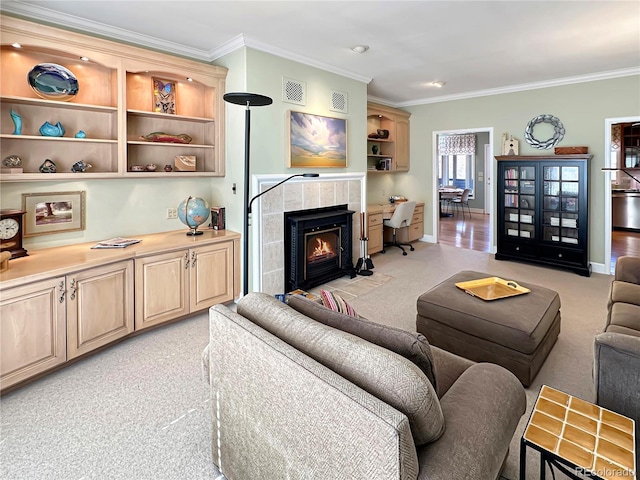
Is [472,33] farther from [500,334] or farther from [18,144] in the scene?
[18,144]

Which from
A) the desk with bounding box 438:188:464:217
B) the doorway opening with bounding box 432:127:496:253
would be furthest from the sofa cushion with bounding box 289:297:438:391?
the desk with bounding box 438:188:464:217

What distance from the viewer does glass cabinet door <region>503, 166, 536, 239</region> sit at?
5480mm

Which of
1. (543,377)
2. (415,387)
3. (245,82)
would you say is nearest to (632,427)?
(415,387)

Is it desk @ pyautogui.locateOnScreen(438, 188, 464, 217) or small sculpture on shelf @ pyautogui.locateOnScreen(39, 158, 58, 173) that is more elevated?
desk @ pyautogui.locateOnScreen(438, 188, 464, 217)

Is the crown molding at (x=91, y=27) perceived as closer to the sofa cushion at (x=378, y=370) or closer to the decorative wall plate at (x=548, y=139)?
the sofa cushion at (x=378, y=370)

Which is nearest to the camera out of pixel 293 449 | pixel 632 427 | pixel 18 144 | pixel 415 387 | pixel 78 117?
pixel 415 387

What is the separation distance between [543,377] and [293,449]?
2139 millimetres

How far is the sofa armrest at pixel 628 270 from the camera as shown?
3129mm

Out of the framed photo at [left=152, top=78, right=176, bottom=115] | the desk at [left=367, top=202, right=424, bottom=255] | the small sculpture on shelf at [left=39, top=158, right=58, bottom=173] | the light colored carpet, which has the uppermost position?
the framed photo at [left=152, top=78, right=176, bottom=115]

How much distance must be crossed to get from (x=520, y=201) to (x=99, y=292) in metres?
5.55

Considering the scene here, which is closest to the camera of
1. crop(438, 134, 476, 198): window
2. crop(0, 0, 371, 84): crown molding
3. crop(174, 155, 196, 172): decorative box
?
crop(0, 0, 371, 84): crown molding

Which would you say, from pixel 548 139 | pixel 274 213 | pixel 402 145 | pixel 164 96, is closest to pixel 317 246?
pixel 274 213

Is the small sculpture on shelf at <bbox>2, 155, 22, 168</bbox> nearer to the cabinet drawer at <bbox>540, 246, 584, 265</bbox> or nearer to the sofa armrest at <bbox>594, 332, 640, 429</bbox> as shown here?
the sofa armrest at <bbox>594, 332, 640, 429</bbox>

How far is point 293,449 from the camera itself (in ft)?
4.06
